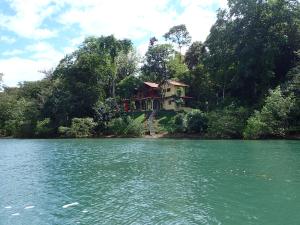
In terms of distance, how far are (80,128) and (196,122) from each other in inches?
758

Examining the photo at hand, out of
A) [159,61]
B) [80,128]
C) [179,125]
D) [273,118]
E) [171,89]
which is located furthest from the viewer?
[171,89]

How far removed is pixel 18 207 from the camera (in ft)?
48.0

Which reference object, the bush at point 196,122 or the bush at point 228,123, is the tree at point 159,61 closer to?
the bush at point 196,122

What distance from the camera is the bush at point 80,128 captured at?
59406 mm

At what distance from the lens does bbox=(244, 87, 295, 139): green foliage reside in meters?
42.8

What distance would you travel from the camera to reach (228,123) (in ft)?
156

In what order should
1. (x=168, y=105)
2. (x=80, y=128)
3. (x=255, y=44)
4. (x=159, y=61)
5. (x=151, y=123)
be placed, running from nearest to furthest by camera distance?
1. (x=255, y=44)
2. (x=80, y=128)
3. (x=151, y=123)
4. (x=159, y=61)
5. (x=168, y=105)

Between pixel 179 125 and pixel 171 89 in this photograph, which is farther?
pixel 171 89

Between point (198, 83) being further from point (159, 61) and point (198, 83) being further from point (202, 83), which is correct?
point (159, 61)

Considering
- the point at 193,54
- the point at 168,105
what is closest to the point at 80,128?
the point at 168,105

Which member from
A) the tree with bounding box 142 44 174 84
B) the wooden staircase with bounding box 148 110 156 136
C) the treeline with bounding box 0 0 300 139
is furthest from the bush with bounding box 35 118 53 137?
the tree with bounding box 142 44 174 84

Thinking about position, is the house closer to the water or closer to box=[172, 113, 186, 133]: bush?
box=[172, 113, 186, 133]: bush

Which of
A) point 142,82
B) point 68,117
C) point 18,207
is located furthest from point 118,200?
point 142,82

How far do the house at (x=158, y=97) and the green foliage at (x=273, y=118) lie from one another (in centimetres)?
2425
